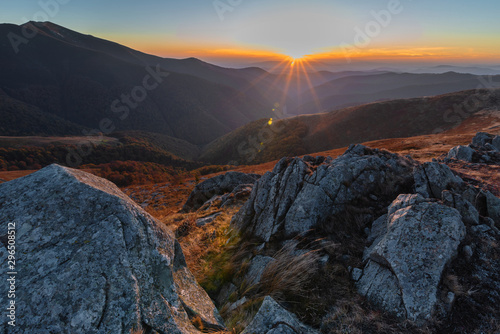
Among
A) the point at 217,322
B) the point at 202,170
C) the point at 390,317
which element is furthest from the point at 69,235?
the point at 202,170

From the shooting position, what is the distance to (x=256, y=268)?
7.43 meters

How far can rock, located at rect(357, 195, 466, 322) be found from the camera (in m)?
4.96

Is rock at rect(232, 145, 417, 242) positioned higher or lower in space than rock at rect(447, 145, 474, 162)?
higher

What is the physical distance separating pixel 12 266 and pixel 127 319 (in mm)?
2110

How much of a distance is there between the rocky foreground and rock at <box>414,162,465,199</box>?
7 cm

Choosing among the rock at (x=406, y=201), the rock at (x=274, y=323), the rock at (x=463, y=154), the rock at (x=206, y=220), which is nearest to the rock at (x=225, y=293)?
the rock at (x=274, y=323)

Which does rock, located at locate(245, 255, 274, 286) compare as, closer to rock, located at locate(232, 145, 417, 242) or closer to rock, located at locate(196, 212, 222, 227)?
rock, located at locate(232, 145, 417, 242)

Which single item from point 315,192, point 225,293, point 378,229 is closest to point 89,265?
point 225,293

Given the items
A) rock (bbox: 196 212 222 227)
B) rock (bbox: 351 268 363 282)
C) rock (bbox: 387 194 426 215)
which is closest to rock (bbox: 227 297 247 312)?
rock (bbox: 351 268 363 282)

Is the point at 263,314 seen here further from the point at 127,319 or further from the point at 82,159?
the point at 82,159

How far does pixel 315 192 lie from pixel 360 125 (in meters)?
109

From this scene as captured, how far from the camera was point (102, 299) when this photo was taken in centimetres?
373

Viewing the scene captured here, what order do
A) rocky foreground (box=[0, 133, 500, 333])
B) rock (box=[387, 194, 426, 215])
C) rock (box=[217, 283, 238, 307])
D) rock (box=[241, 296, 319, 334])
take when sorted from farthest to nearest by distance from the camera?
rock (box=[387, 194, 426, 215])
rock (box=[217, 283, 238, 307])
rock (box=[241, 296, 319, 334])
rocky foreground (box=[0, 133, 500, 333])

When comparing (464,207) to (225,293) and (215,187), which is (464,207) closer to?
(225,293)
